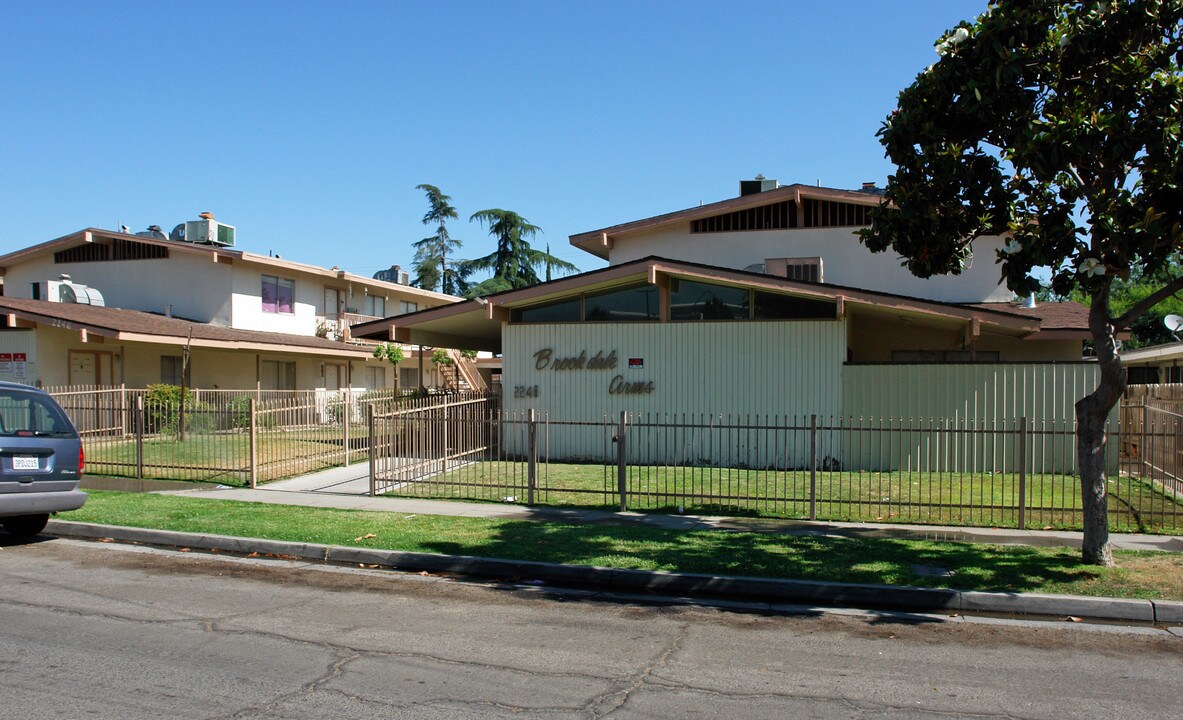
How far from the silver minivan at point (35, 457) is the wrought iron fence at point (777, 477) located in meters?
4.43

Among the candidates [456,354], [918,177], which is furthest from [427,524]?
[456,354]

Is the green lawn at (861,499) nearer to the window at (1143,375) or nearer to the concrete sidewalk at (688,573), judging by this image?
the concrete sidewalk at (688,573)

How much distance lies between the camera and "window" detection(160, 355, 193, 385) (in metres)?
27.7

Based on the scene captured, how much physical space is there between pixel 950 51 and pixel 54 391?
16661 mm

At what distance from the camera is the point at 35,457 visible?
1012cm

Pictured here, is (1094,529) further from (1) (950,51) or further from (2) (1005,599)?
(1) (950,51)

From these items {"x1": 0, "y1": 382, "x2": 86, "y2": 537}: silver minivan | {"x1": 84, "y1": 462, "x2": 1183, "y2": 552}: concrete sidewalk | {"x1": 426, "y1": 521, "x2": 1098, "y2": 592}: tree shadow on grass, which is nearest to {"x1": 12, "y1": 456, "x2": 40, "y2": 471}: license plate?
{"x1": 0, "y1": 382, "x2": 86, "y2": 537}: silver minivan

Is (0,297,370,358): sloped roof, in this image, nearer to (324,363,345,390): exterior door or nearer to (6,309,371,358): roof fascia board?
(6,309,371,358): roof fascia board

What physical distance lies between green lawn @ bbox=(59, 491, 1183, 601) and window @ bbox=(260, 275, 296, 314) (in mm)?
19673

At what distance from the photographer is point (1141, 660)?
6.59 meters

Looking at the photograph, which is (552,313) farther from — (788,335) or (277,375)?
(277,375)

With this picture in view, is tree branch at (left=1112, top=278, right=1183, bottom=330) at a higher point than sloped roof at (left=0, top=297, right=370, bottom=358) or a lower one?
lower

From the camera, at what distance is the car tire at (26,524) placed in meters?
10.9

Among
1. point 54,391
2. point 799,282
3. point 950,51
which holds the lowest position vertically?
point 54,391
